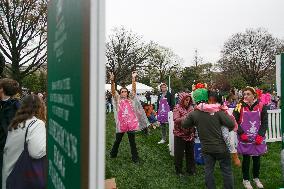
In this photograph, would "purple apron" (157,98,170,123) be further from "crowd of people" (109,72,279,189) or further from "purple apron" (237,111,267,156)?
"purple apron" (237,111,267,156)

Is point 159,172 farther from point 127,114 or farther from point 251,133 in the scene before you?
point 251,133

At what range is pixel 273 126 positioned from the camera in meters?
13.5

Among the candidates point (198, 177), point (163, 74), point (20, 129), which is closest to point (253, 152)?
point (198, 177)

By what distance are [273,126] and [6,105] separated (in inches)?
420

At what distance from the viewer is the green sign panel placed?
3.08 feet

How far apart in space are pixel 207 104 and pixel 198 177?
9.08 ft

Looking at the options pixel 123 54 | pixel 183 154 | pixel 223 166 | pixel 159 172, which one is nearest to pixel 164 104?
pixel 183 154

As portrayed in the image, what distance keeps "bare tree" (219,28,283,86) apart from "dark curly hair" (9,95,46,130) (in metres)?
66.5

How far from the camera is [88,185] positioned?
0.90 meters

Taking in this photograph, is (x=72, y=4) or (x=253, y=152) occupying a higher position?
(x=72, y=4)

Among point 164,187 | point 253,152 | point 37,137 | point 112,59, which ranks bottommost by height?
point 164,187

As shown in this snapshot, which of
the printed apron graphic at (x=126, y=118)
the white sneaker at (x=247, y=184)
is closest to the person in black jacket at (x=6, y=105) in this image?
the white sneaker at (x=247, y=184)

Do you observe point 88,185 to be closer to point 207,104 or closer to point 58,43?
point 58,43

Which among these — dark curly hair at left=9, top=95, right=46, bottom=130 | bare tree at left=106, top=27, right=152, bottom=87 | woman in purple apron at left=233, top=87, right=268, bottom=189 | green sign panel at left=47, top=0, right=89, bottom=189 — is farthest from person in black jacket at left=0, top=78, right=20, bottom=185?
bare tree at left=106, top=27, right=152, bottom=87
